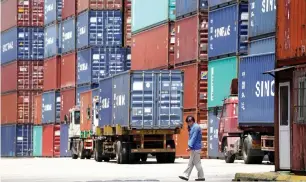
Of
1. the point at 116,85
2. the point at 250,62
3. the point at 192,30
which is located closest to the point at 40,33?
the point at 192,30

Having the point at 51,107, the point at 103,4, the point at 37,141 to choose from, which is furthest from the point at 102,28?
the point at 37,141

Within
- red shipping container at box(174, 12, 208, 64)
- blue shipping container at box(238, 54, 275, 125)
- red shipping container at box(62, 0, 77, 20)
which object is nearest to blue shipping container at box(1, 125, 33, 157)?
red shipping container at box(62, 0, 77, 20)

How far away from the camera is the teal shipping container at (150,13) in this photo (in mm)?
52219

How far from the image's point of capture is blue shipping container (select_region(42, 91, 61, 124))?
6725cm

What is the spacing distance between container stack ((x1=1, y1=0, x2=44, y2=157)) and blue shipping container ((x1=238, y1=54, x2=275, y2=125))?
40.1 m

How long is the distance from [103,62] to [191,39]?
11592 mm

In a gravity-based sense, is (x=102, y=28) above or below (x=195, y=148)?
above

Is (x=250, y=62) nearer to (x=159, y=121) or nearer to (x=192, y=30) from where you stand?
(x=159, y=121)

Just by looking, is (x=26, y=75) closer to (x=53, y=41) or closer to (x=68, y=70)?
(x=53, y=41)

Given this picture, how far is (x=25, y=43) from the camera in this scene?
74.1 m

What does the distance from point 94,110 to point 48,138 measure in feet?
70.4

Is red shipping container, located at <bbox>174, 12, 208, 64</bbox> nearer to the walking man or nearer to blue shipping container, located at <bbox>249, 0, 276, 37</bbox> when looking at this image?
blue shipping container, located at <bbox>249, 0, 276, 37</bbox>

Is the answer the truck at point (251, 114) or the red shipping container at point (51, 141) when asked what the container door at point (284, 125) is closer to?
the truck at point (251, 114)

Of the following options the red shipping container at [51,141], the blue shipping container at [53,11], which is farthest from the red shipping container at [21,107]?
the blue shipping container at [53,11]
